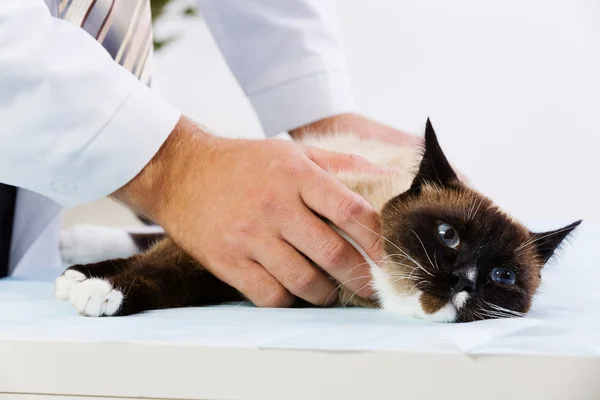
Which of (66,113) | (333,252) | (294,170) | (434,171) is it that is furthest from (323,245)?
(66,113)

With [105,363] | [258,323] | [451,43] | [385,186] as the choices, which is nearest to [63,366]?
[105,363]

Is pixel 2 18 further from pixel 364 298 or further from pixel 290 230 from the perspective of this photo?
pixel 364 298

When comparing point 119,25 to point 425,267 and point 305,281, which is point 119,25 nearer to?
point 305,281

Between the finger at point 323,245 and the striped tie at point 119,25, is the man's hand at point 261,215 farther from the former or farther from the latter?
the striped tie at point 119,25

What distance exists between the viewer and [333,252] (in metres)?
1.05

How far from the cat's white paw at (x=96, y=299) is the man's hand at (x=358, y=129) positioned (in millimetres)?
1025

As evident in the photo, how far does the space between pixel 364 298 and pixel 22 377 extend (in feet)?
1.97

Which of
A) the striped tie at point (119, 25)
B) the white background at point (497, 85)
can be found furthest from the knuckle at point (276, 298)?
the white background at point (497, 85)

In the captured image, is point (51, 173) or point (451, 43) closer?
point (51, 173)

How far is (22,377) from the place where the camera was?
75 centimetres

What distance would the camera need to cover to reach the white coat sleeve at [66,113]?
1049mm

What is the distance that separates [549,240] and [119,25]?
3.51ft

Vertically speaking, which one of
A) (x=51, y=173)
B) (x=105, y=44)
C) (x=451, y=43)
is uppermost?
(x=451, y=43)

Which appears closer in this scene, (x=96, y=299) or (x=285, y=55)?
(x=96, y=299)
